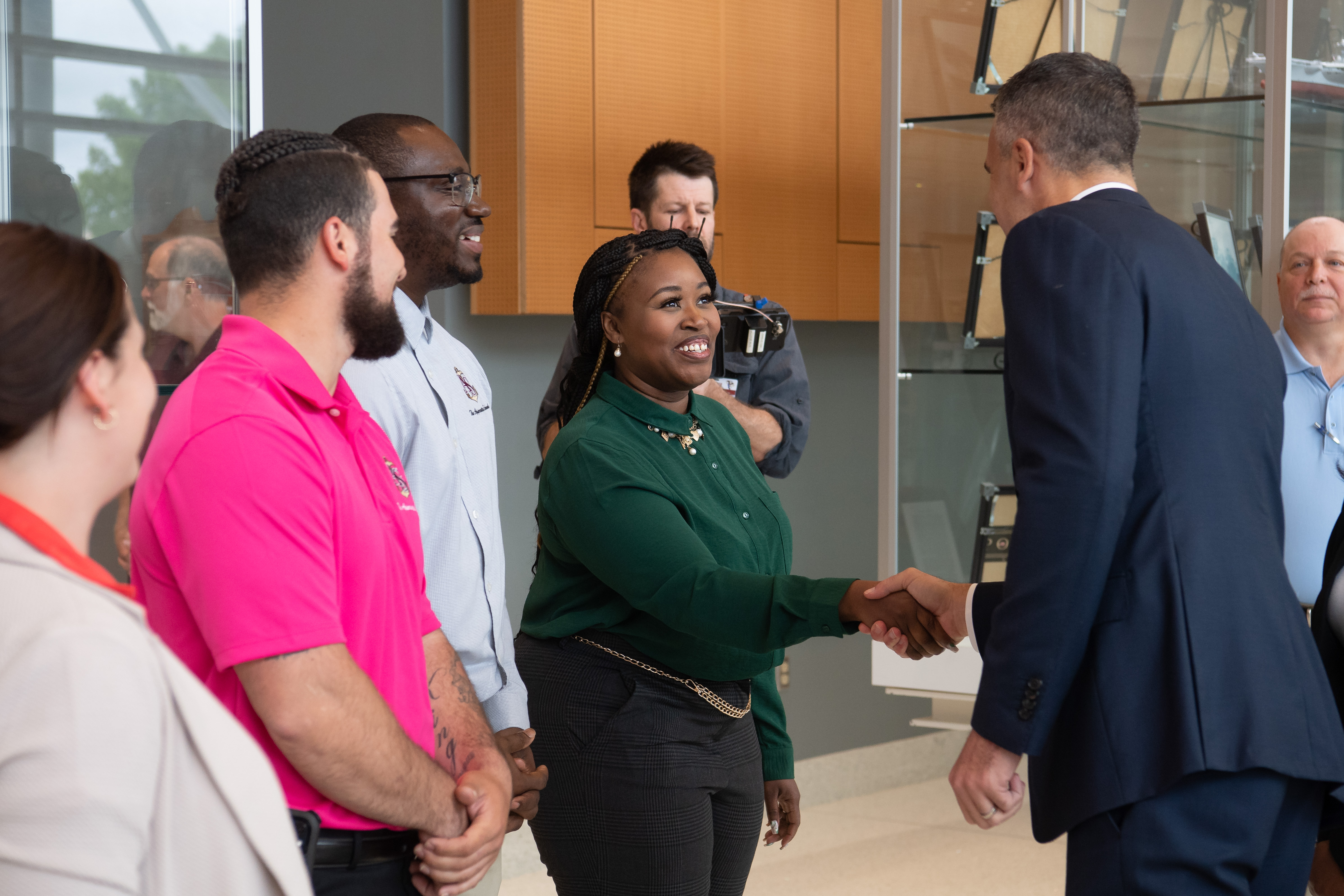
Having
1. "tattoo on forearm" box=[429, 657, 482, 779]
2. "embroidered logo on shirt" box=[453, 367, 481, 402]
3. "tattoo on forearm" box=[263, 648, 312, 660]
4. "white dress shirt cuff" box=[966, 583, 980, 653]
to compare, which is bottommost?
"tattoo on forearm" box=[429, 657, 482, 779]

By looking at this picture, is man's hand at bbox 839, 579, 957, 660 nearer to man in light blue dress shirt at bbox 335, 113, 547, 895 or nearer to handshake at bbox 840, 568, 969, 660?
handshake at bbox 840, 568, 969, 660

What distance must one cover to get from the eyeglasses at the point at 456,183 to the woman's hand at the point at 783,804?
120 centimetres

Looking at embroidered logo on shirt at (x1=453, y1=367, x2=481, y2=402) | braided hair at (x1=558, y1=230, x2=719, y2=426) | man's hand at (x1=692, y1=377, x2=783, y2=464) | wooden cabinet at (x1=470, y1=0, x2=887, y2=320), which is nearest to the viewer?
embroidered logo on shirt at (x1=453, y1=367, x2=481, y2=402)

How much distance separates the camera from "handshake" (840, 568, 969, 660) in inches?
79.2

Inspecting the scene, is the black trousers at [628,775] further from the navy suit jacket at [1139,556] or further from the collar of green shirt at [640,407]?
the navy suit jacket at [1139,556]

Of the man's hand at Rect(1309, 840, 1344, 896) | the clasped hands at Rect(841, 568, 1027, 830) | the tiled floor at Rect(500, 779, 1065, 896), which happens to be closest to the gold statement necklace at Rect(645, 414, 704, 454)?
the clasped hands at Rect(841, 568, 1027, 830)

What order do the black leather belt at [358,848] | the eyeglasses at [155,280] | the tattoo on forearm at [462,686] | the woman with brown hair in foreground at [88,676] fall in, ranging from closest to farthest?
1. the woman with brown hair in foreground at [88,676]
2. the black leather belt at [358,848]
3. the tattoo on forearm at [462,686]
4. the eyeglasses at [155,280]

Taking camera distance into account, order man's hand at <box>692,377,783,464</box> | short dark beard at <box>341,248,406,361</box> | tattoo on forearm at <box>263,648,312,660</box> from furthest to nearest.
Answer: man's hand at <box>692,377,783,464</box>, short dark beard at <box>341,248,406,361</box>, tattoo on forearm at <box>263,648,312,660</box>

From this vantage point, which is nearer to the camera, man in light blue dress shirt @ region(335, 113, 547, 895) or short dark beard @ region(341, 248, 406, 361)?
short dark beard @ region(341, 248, 406, 361)

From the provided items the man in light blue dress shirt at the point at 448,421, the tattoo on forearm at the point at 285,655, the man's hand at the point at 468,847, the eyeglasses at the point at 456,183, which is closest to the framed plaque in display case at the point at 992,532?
the man in light blue dress shirt at the point at 448,421

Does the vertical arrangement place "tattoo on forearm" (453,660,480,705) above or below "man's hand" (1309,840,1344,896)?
above

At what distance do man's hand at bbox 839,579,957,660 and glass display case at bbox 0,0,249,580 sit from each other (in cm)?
142

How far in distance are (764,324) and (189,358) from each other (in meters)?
1.41

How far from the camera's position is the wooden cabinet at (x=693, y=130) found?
162 inches
